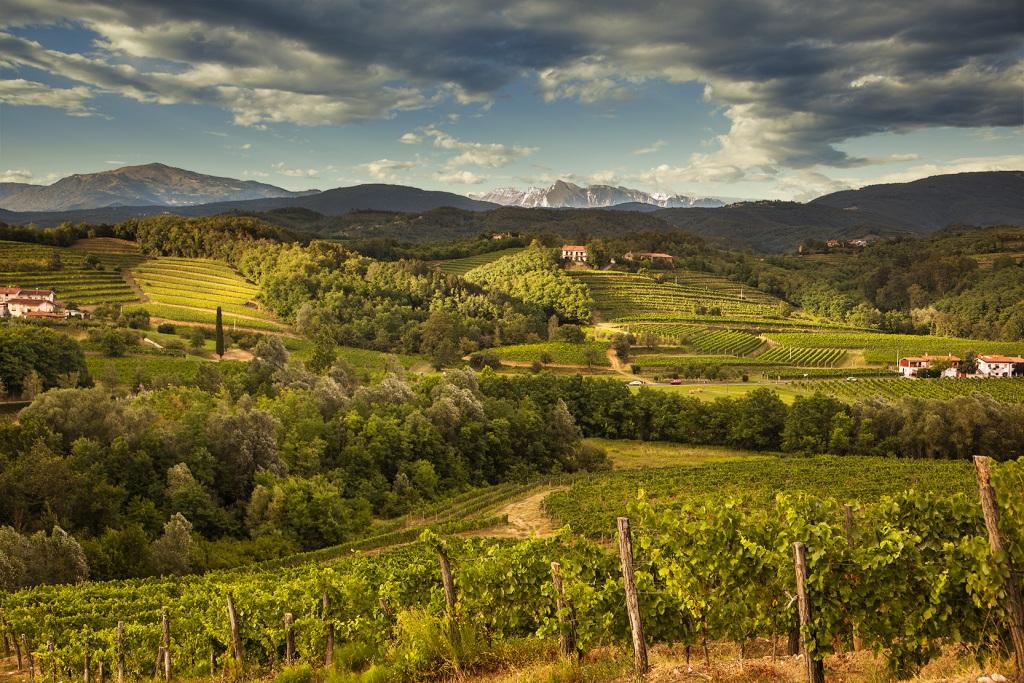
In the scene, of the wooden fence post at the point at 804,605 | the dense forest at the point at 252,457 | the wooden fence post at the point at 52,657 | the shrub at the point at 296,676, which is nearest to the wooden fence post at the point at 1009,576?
the wooden fence post at the point at 804,605

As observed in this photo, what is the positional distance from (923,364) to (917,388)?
45.7 feet

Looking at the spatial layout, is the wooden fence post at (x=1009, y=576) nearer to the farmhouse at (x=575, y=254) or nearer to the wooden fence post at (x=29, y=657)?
the wooden fence post at (x=29, y=657)

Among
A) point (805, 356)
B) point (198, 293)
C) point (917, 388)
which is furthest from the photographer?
point (805, 356)

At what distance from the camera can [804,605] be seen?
9.29 meters

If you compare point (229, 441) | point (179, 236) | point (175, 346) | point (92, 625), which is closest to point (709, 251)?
point (179, 236)

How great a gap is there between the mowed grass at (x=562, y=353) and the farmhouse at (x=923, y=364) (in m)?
39.6

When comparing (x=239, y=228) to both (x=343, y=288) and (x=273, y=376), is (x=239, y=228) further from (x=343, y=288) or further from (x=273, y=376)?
(x=273, y=376)

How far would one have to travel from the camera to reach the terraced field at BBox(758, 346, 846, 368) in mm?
93500

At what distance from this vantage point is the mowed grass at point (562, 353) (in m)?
93.1

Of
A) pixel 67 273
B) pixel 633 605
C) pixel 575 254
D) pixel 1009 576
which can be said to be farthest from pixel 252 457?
pixel 575 254

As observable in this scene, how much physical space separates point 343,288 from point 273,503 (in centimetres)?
7077

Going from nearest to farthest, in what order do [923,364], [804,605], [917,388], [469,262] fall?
[804,605], [917,388], [923,364], [469,262]

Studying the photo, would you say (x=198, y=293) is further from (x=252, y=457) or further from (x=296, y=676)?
(x=296, y=676)

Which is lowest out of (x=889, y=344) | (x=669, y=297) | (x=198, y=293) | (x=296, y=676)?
(x=889, y=344)
